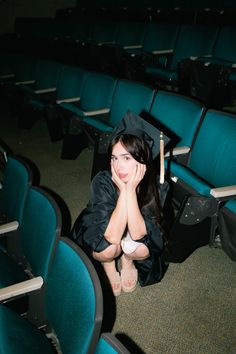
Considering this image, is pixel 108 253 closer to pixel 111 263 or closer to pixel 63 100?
pixel 111 263

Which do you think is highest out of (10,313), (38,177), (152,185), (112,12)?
(112,12)

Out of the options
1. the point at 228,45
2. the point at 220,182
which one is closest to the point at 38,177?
the point at 220,182

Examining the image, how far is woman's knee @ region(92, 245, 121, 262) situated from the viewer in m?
1.54

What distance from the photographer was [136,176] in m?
1.38

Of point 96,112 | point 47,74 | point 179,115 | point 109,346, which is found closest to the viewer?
point 109,346

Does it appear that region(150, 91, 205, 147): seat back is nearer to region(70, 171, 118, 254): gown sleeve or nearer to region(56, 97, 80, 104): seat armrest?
region(70, 171, 118, 254): gown sleeve

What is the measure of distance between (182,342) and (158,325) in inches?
5.4

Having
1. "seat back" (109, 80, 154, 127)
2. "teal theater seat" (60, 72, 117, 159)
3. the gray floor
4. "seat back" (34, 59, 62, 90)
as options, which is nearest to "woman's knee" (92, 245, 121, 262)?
the gray floor

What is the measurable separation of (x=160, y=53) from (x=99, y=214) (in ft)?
9.99

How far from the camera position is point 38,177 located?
3004 millimetres

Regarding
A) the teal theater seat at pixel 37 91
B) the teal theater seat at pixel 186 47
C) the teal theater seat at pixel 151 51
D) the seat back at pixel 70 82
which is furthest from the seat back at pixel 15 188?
the teal theater seat at pixel 186 47

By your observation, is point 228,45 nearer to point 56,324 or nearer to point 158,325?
point 158,325

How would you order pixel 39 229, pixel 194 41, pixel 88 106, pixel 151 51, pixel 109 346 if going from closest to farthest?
pixel 109 346 < pixel 39 229 < pixel 88 106 < pixel 194 41 < pixel 151 51

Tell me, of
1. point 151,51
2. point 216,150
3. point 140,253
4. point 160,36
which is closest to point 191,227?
point 140,253
